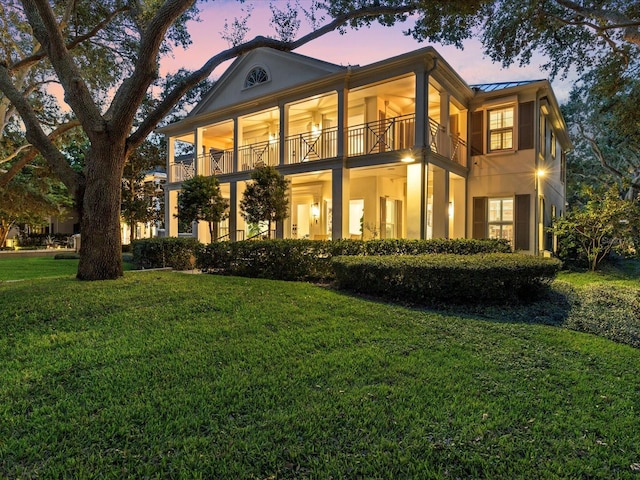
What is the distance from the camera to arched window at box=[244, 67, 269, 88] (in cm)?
1441

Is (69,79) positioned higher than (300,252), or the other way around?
(69,79)

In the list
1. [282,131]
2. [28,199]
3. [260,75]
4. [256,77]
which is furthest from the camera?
[28,199]

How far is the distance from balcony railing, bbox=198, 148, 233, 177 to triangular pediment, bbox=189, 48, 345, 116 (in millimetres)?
1904

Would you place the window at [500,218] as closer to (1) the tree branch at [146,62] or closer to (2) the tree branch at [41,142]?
(1) the tree branch at [146,62]

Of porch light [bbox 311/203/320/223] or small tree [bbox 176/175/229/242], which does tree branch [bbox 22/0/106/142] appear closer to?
small tree [bbox 176/175/229/242]

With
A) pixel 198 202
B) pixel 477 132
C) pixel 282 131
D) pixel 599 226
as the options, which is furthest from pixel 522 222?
pixel 198 202

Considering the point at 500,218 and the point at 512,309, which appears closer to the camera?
the point at 512,309

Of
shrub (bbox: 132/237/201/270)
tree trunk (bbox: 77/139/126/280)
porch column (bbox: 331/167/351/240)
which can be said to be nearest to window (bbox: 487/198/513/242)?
porch column (bbox: 331/167/351/240)

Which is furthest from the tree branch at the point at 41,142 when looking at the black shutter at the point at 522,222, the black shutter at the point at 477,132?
the black shutter at the point at 522,222

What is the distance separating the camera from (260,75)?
14.6 m

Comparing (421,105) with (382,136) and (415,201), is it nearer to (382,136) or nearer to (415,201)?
(382,136)

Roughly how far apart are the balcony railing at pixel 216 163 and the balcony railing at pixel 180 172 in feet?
4.27

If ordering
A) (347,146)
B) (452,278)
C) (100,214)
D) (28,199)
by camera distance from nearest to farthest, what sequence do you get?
(452,278)
(100,214)
(347,146)
(28,199)

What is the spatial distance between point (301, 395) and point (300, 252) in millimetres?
5672
